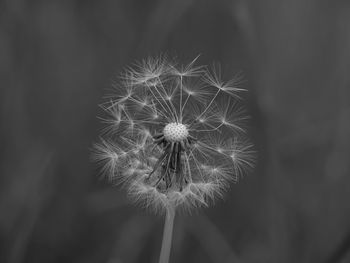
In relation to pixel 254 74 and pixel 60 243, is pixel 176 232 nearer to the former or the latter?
pixel 60 243

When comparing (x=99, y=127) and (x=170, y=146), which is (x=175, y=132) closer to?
(x=170, y=146)

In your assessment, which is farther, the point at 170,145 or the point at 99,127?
the point at 99,127

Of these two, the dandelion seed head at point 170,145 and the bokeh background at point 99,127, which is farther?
the bokeh background at point 99,127

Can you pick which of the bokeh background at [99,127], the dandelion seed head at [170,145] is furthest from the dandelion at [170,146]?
the bokeh background at [99,127]

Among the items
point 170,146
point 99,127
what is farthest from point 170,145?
point 99,127

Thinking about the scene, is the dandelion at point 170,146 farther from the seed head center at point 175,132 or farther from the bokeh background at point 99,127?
the bokeh background at point 99,127

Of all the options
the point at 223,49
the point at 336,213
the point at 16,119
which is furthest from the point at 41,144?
the point at 336,213

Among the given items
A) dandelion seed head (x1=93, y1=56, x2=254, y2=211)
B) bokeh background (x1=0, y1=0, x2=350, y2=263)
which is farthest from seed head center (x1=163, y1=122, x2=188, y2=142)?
bokeh background (x1=0, y1=0, x2=350, y2=263)
